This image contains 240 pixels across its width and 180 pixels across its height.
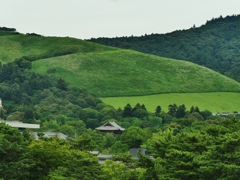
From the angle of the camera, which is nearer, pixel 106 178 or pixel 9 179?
pixel 9 179

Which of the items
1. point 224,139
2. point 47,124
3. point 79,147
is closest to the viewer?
point 224,139

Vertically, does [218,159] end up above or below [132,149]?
above

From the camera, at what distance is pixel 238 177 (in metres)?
63.6

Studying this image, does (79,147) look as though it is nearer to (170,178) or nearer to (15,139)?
(15,139)

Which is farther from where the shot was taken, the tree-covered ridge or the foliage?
the foliage

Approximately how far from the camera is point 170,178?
69562 mm

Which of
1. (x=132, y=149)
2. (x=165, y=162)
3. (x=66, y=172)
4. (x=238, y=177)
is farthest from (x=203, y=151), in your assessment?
(x=132, y=149)

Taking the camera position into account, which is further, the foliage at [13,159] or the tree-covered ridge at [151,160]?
the foliage at [13,159]

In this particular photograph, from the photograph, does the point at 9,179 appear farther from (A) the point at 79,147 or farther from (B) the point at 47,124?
(B) the point at 47,124

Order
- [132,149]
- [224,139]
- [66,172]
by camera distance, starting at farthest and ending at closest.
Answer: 1. [132,149]
2. [66,172]
3. [224,139]

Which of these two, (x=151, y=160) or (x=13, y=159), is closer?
(x=13, y=159)

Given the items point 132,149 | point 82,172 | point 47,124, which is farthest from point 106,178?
point 47,124

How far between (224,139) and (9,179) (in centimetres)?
1987

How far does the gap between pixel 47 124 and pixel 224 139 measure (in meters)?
130
